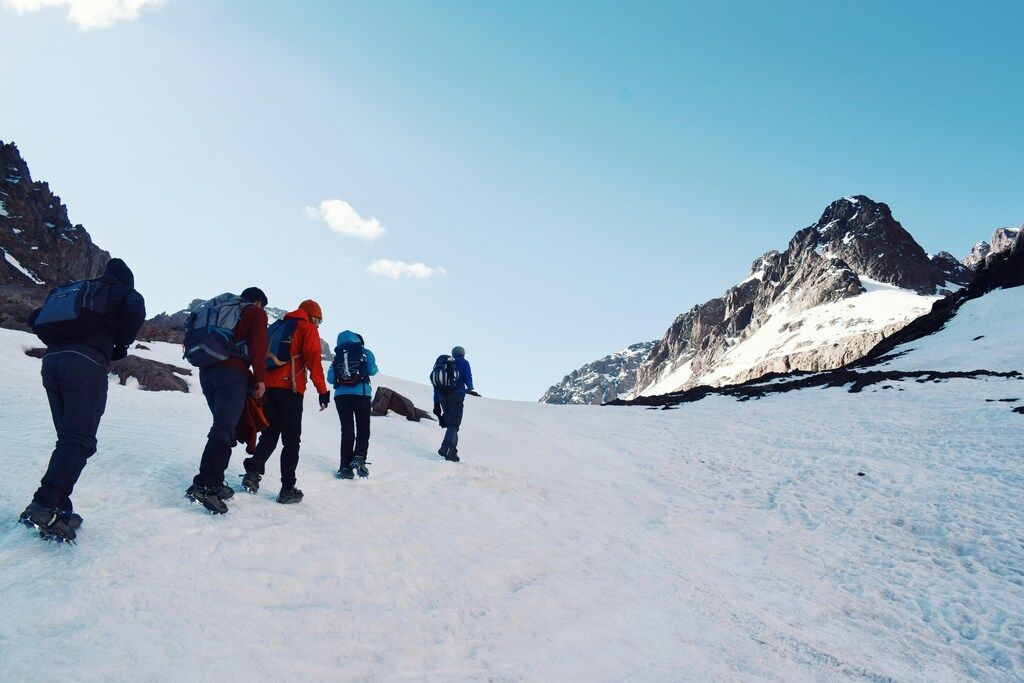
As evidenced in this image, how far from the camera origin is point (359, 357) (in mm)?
8117

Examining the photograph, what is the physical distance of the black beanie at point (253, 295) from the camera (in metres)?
5.88

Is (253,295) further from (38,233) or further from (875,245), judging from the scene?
(875,245)

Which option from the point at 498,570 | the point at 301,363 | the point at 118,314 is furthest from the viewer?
the point at 301,363

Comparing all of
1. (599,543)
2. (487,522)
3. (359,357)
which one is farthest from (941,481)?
(359,357)

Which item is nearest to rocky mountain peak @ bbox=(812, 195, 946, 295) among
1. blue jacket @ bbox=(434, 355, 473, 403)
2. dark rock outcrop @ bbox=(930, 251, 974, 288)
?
dark rock outcrop @ bbox=(930, 251, 974, 288)

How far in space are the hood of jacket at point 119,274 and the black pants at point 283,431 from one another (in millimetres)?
1826

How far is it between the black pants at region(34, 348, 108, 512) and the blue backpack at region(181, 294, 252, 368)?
2.89 feet

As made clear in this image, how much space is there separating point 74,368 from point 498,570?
157 inches

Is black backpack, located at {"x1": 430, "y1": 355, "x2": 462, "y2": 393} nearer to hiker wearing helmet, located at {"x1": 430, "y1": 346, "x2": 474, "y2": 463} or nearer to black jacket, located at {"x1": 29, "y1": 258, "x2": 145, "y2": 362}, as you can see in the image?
hiker wearing helmet, located at {"x1": 430, "y1": 346, "x2": 474, "y2": 463}

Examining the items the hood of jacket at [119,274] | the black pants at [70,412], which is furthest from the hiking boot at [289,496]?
the hood of jacket at [119,274]

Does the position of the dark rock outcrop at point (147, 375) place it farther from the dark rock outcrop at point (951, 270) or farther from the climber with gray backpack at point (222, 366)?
the dark rock outcrop at point (951, 270)

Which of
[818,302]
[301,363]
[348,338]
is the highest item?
[818,302]

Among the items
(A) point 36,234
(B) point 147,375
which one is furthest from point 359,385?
(A) point 36,234

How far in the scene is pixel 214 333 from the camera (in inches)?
211
